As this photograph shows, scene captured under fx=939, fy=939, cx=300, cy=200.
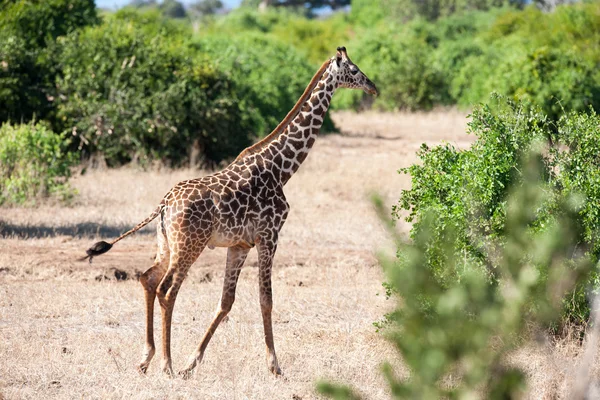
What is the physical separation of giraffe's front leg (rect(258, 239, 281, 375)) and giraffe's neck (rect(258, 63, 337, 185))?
56 cm

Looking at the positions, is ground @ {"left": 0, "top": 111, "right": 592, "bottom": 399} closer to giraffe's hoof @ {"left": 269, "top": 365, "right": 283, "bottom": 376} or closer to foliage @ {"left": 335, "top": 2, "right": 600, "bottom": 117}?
giraffe's hoof @ {"left": 269, "top": 365, "right": 283, "bottom": 376}

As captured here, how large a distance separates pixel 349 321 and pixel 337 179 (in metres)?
8.63

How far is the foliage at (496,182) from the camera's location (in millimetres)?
7219

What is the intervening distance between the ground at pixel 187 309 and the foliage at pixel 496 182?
3.02 ft

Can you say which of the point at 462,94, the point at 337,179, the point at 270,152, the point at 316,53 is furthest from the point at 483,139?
the point at 316,53

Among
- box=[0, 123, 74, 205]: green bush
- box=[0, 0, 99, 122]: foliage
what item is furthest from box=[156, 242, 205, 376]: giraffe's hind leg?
box=[0, 0, 99, 122]: foliage

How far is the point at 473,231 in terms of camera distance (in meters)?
7.42

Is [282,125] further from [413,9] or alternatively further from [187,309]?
[413,9]

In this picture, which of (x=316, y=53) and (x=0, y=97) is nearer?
(x=0, y=97)

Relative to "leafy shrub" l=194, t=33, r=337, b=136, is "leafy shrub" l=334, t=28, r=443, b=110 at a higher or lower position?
lower

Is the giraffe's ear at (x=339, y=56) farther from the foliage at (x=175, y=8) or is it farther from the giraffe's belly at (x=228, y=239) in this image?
the foliage at (x=175, y=8)

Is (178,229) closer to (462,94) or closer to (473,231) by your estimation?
(473,231)

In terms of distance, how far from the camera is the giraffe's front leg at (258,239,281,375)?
22.5 ft

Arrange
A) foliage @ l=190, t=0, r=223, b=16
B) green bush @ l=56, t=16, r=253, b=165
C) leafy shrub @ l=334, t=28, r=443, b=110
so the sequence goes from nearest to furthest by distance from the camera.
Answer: green bush @ l=56, t=16, r=253, b=165, leafy shrub @ l=334, t=28, r=443, b=110, foliage @ l=190, t=0, r=223, b=16
